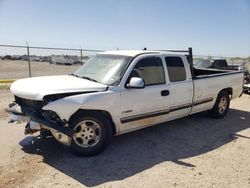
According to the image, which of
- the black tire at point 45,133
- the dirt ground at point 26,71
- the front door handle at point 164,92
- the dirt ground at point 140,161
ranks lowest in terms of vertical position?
the dirt ground at point 140,161

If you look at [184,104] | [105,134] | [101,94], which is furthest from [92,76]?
[184,104]

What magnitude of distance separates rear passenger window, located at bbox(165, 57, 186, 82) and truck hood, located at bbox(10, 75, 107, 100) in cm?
170

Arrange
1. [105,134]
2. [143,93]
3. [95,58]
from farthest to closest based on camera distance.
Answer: [95,58]
[143,93]
[105,134]

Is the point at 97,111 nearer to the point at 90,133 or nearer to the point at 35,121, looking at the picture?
the point at 90,133

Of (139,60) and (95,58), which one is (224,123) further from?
(95,58)

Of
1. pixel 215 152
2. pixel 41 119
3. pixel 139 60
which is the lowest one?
pixel 215 152

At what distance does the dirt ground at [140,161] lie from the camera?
13.6 feet

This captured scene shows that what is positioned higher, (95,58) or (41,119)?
(95,58)

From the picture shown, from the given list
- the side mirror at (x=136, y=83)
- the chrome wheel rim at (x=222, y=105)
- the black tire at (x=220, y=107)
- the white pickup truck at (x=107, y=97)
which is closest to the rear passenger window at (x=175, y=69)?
the white pickup truck at (x=107, y=97)

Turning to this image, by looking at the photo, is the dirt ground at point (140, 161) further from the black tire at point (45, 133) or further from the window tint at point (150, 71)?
the window tint at point (150, 71)

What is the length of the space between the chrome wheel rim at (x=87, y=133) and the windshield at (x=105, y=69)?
803 millimetres

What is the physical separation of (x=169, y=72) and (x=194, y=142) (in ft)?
4.92

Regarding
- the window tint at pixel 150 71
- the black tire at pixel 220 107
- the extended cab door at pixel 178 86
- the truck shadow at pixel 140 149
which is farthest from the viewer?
the black tire at pixel 220 107

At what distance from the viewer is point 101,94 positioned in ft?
16.1
